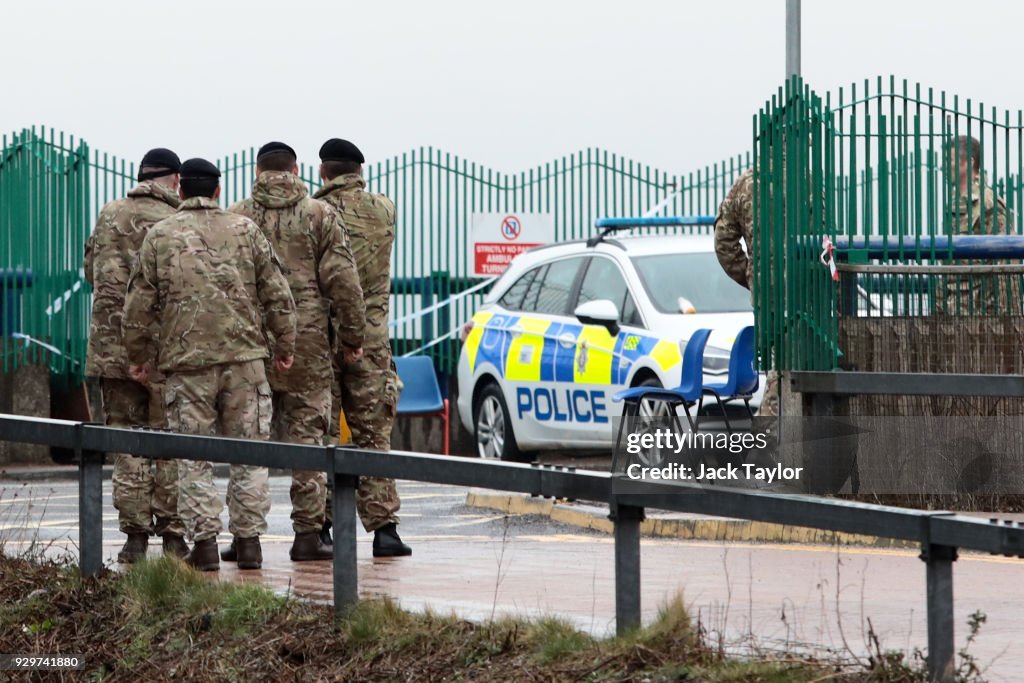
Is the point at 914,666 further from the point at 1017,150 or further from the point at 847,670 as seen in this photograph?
the point at 1017,150

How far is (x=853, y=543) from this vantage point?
606 centimetres

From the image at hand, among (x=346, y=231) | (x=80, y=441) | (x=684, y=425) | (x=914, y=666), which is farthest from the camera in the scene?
(x=684, y=425)

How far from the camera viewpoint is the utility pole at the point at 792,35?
57.6 feet

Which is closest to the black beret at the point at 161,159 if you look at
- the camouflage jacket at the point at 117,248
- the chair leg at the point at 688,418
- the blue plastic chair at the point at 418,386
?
the camouflage jacket at the point at 117,248

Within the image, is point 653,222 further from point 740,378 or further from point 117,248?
point 117,248

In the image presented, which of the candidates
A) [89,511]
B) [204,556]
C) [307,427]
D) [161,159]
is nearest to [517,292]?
[161,159]

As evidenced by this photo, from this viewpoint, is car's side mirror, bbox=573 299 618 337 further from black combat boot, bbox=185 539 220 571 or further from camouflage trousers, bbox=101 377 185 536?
black combat boot, bbox=185 539 220 571

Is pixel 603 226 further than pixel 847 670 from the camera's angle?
Yes

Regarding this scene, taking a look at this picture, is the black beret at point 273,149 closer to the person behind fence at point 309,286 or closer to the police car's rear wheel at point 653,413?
the person behind fence at point 309,286

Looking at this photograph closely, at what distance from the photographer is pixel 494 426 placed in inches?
638

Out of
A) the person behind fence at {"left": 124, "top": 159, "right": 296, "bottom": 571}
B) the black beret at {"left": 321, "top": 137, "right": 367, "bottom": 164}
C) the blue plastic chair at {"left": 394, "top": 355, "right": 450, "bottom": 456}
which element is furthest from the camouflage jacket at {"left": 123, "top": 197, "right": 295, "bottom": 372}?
the blue plastic chair at {"left": 394, "top": 355, "right": 450, "bottom": 456}

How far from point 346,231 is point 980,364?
3808 millimetres

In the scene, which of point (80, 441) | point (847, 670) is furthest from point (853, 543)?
point (80, 441)

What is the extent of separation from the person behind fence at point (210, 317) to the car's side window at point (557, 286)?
19.9ft
